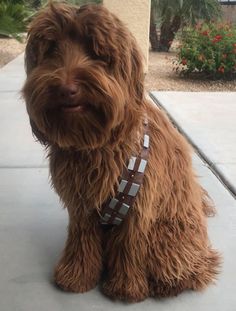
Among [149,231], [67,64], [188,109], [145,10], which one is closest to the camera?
[67,64]

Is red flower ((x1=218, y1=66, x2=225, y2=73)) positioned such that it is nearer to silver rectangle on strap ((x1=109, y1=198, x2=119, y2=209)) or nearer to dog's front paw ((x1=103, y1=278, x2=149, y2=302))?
dog's front paw ((x1=103, y1=278, x2=149, y2=302))

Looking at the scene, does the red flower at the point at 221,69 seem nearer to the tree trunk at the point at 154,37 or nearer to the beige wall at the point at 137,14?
the beige wall at the point at 137,14

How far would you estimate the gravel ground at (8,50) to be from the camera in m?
11.0

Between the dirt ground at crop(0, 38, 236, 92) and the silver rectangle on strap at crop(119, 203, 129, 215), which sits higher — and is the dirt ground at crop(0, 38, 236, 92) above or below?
below

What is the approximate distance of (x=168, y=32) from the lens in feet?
41.3

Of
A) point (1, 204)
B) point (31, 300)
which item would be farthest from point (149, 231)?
point (1, 204)

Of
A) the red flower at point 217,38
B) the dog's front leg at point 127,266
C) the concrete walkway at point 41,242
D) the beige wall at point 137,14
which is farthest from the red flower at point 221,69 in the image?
the dog's front leg at point 127,266

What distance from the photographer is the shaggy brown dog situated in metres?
2.16

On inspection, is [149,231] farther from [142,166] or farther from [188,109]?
[188,109]

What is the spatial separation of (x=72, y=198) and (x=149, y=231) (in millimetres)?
434

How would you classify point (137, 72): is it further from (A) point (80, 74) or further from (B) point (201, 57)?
(B) point (201, 57)

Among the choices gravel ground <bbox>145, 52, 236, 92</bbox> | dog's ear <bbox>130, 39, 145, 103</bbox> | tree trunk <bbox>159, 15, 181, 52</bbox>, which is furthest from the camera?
→ tree trunk <bbox>159, 15, 181, 52</bbox>

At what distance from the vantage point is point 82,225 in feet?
8.95

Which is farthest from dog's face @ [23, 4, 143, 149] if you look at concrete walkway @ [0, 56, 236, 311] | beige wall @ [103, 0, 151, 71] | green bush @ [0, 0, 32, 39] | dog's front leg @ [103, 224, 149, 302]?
beige wall @ [103, 0, 151, 71]
